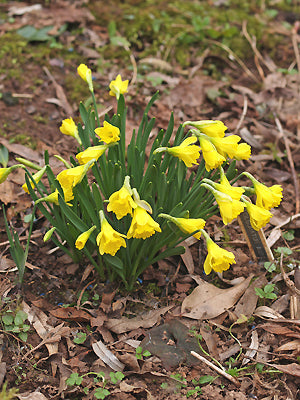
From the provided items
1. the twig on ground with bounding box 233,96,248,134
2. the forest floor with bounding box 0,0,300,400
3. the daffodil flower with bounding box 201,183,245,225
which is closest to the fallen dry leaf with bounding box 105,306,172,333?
the forest floor with bounding box 0,0,300,400

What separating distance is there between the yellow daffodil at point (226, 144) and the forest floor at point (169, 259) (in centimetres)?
87

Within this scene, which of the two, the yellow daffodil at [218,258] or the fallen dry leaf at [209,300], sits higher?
the yellow daffodil at [218,258]

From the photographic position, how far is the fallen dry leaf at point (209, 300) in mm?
2557

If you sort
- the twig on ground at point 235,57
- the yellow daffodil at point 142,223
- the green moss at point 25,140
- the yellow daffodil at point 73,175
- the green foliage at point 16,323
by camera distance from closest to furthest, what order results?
the yellow daffodil at point 142,223 < the yellow daffodil at point 73,175 < the green foliage at point 16,323 < the green moss at point 25,140 < the twig on ground at point 235,57

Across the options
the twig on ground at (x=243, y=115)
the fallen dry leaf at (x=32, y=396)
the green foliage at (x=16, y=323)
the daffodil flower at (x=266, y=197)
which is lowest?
the fallen dry leaf at (x=32, y=396)

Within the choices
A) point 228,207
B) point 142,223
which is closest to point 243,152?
point 228,207

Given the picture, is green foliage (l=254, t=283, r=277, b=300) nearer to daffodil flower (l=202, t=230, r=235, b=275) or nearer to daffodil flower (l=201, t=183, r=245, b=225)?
daffodil flower (l=202, t=230, r=235, b=275)

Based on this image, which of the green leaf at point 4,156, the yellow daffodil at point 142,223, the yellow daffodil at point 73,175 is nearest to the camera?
the yellow daffodil at point 142,223

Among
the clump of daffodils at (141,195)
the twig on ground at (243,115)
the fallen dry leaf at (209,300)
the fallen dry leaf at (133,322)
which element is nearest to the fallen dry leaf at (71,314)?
the fallen dry leaf at (133,322)

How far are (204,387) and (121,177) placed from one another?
1165mm

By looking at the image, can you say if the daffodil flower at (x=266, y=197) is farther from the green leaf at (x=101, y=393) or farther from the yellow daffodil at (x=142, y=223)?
the green leaf at (x=101, y=393)

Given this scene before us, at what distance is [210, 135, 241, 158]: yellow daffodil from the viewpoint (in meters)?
2.21

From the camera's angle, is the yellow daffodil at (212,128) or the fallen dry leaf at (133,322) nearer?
the yellow daffodil at (212,128)

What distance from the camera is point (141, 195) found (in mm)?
2359
